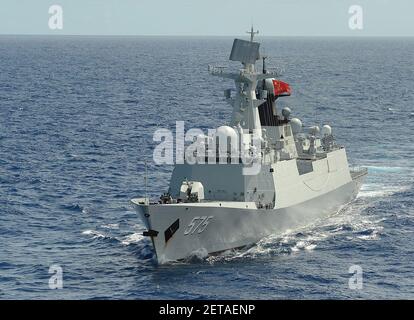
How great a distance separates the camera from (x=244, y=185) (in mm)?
40625

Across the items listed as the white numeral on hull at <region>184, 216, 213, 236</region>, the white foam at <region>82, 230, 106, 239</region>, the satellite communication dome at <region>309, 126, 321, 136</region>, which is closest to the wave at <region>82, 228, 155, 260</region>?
the white foam at <region>82, 230, 106, 239</region>

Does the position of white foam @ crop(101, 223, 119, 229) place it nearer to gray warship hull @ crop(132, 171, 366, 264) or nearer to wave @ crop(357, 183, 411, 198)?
gray warship hull @ crop(132, 171, 366, 264)

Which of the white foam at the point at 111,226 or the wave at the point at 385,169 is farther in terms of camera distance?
the wave at the point at 385,169

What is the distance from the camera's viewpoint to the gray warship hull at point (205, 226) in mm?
36688

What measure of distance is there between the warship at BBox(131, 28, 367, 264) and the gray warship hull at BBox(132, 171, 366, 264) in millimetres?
45

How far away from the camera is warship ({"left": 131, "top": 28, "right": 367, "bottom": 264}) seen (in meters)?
37.2

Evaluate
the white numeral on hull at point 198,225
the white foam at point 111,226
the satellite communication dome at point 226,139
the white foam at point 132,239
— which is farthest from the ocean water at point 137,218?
the satellite communication dome at point 226,139

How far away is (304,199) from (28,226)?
15.0 m

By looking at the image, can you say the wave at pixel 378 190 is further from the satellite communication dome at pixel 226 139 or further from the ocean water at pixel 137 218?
the satellite communication dome at pixel 226 139

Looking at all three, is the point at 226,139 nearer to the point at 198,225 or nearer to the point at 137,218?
the point at 198,225

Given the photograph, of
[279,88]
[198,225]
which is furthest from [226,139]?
[279,88]

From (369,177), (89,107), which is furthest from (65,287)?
(89,107)

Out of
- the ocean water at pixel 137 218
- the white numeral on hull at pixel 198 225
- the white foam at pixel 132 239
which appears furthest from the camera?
the white foam at pixel 132 239
